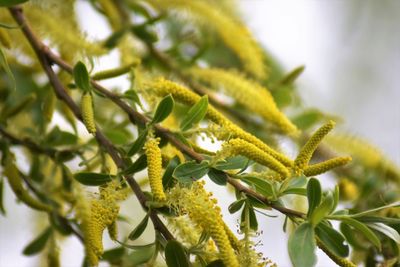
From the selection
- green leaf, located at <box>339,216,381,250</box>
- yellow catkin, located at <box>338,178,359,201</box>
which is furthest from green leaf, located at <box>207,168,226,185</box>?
yellow catkin, located at <box>338,178,359,201</box>

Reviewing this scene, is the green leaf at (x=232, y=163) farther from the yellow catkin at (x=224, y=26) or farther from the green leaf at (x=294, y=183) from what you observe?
the yellow catkin at (x=224, y=26)

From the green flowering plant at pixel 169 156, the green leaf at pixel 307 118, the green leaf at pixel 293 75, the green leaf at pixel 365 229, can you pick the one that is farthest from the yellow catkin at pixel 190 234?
the green leaf at pixel 307 118

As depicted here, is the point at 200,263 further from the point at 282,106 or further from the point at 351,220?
the point at 282,106

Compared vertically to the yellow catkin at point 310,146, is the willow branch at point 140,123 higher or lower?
lower

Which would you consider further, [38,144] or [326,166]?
[38,144]

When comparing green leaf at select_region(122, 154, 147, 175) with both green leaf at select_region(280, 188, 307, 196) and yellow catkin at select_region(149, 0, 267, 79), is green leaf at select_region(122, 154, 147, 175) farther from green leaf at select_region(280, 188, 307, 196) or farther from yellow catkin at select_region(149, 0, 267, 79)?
yellow catkin at select_region(149, 0, 267, 79)

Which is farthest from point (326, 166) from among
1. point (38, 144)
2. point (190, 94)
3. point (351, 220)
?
point (38, 144)
